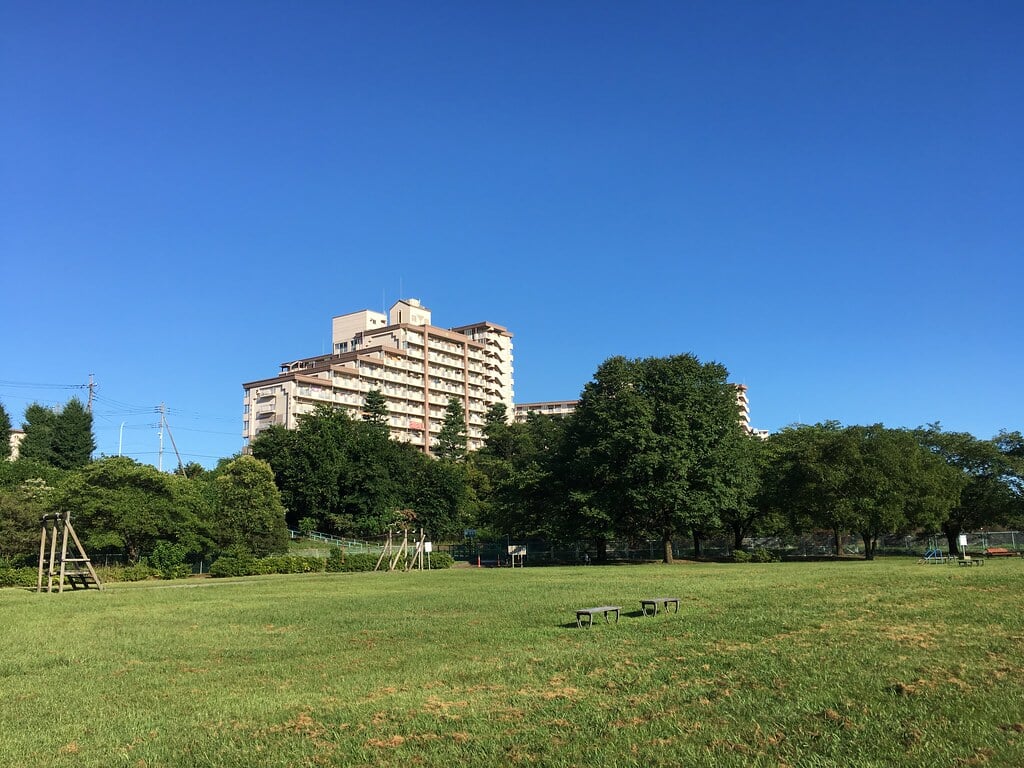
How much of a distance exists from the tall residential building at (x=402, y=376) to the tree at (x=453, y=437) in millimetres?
5654

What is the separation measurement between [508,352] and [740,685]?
147 m

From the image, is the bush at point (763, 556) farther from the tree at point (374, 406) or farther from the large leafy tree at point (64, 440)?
the large leafy tree at point (64, 440)

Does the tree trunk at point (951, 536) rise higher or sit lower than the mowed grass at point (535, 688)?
lower

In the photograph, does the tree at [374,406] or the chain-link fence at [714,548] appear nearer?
the chain-link fence at [714,548]

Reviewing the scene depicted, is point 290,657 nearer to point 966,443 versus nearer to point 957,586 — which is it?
point 957,586

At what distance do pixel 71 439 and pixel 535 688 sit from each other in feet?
328

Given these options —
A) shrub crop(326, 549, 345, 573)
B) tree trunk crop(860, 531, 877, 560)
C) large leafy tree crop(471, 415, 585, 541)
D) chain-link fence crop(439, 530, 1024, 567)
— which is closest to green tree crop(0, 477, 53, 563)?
shrub crop(326, 549, 345, 573)

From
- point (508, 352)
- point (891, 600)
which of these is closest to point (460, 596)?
point (891, 600)

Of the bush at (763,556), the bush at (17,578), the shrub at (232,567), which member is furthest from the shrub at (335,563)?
the bush at (763,556)

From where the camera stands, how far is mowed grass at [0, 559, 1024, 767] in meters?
7.48

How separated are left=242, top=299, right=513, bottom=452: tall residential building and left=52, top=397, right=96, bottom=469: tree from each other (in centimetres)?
2666

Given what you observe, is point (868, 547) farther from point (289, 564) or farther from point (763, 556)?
point (289, 564)

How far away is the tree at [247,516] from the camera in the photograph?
194ft

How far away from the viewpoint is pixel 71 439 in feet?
309
